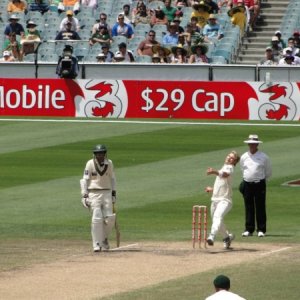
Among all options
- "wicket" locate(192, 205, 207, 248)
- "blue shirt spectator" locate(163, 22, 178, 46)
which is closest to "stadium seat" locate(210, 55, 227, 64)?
"blue shirt spectator" locate(163, 22, 178, 46)

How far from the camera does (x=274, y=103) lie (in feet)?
144

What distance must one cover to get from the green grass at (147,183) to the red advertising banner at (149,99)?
1618 mm

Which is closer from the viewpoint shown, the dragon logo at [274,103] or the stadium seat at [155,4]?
the dragon logo at [274,103]

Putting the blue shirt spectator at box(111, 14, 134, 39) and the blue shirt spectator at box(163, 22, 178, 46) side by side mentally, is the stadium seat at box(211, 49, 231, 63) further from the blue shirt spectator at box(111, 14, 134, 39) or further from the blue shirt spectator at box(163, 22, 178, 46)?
the blue shirt spectator at box(111, 14, 134, 39)

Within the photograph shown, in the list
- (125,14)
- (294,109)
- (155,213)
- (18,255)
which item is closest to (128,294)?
(18,255)

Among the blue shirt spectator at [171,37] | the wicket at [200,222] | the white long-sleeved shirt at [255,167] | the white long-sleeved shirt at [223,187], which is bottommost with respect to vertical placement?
the wicket at [200,222]

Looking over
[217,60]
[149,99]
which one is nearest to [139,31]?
[217,60]

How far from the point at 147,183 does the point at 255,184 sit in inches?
272

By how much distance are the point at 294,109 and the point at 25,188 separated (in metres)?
Answer: 15.2

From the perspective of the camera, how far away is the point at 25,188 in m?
31.1

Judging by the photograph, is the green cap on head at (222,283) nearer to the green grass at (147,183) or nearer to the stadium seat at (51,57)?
the green grass at (147,183)

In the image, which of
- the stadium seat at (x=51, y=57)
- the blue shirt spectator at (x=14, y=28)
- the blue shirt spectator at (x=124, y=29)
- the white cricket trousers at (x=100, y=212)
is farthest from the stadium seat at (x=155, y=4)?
the white cricket trousers at (x=100, y=212)

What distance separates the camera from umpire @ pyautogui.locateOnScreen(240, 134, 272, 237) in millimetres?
25062

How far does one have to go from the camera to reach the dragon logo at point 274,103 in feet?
144
